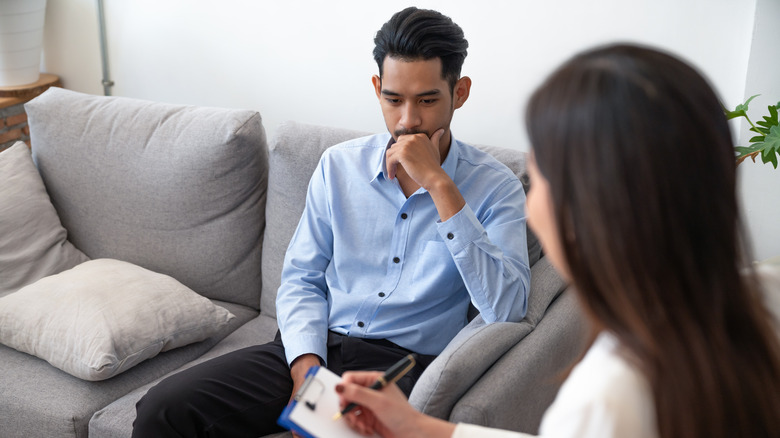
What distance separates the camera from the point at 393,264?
178cm

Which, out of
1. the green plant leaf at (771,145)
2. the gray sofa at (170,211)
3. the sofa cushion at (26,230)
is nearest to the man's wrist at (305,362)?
the gray sofa at (170,211)

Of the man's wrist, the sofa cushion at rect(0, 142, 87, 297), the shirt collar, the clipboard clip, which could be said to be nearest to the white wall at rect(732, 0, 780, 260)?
the shirt collar

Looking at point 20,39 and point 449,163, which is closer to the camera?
point 449,163

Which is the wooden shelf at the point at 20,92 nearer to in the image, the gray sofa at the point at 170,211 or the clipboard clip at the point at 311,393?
the gray sofa at the point at 170,211

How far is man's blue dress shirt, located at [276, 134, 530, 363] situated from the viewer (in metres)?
1.69

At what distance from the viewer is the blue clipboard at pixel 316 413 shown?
42.5 inches

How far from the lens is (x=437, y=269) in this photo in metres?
1.71

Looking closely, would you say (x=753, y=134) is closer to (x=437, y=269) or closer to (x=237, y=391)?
(x=437, y=269)

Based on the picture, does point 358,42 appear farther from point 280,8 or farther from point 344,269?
point 344,269

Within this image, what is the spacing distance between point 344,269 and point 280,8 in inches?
46.9

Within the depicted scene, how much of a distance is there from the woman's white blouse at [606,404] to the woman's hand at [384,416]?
348 mm

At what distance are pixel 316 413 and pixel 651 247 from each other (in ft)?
1.96

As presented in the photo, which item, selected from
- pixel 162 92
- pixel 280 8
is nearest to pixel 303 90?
pixel 280 8

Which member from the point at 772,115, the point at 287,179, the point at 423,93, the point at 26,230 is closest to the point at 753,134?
the point at 772,115
